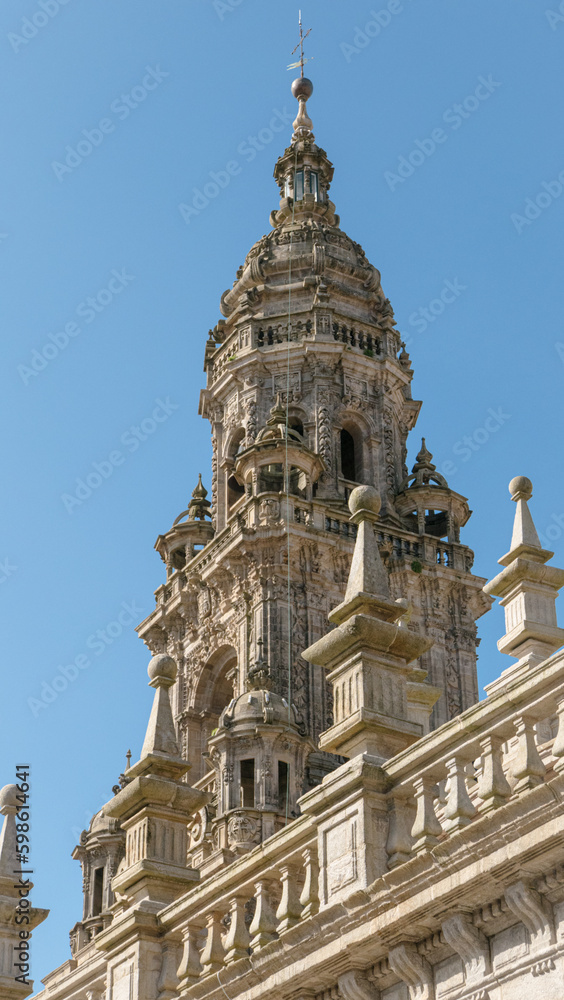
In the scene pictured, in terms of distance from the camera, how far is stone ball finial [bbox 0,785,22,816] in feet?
62.2

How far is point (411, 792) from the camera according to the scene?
11914 mm

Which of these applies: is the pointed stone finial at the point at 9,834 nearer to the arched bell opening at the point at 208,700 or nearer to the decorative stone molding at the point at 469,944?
the decorative stone molding at the point at 469,944

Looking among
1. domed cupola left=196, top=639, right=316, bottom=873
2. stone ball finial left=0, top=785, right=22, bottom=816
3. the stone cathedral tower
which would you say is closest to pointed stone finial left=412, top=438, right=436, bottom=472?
the stone cathedral tower

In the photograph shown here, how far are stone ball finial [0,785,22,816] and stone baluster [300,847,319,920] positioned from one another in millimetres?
7149

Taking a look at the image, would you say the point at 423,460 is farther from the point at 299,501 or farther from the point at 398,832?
the point at 398,832

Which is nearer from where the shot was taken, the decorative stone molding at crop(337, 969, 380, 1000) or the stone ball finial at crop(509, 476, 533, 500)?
the decorative stone molding at crop(337, 969, 380, 1000)

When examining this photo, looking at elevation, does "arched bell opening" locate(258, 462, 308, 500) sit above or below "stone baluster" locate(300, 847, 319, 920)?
above

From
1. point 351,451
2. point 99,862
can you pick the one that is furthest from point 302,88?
point 99,862

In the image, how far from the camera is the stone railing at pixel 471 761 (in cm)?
1081

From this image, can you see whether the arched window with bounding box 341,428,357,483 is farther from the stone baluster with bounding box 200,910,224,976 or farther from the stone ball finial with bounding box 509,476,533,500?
the stone baluster with bounding box 200,910,224,976

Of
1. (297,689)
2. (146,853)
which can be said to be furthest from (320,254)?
(146,853)

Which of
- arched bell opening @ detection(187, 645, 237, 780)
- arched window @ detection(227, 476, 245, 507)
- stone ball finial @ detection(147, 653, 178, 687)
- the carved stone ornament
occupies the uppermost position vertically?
arched window @ detection(227, 476, 245, 507)

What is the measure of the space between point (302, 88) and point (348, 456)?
51.8 feet

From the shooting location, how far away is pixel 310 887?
12.4 metres
